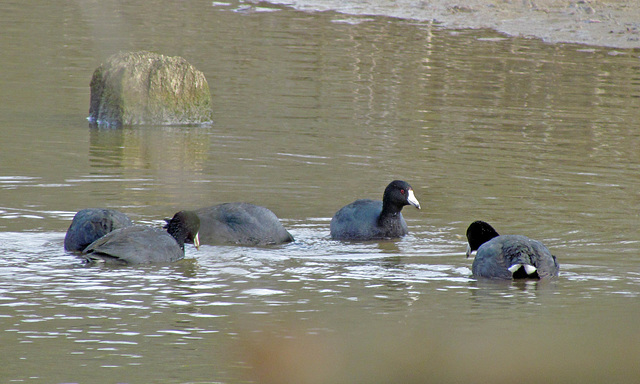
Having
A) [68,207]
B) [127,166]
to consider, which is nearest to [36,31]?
[127,166]

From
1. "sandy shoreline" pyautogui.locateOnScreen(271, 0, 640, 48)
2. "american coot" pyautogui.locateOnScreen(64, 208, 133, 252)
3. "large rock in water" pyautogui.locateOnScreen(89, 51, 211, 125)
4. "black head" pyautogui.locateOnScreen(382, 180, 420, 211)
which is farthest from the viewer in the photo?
"sandy shoreline" pyautogui.locateOnScreen(271, 0, 640, 48)

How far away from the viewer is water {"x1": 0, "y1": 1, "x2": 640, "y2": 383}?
7516mm

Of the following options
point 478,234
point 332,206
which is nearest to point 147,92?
point 332,206

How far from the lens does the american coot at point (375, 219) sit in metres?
11.5

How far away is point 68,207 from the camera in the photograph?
40.2 ft

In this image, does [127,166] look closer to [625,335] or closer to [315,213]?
[315,213]

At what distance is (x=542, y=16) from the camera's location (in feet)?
101

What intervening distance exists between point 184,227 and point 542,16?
73.0ft

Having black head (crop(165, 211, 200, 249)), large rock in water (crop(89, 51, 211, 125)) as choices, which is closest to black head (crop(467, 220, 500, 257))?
black head (crop(165, 211, 200, 249))

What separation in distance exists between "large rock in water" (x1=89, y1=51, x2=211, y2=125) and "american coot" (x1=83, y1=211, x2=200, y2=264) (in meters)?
8.42

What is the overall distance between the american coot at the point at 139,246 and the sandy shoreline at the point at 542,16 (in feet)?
67.4

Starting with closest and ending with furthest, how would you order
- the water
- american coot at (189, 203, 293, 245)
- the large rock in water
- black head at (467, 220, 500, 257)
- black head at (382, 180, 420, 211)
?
1. the water
2. black head at (467, 220, 500, 257)
3. american coot at (189, 203, 293, 245)
4. black head at (382, 180, 420, 211)
5. the large rock in water

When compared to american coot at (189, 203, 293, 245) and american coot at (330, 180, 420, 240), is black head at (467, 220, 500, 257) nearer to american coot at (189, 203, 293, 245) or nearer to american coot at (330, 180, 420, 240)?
american coot at (330, 180, 420, 240)

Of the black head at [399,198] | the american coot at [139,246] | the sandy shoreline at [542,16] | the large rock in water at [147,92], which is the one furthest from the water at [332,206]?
the sandy shoreline at [542,16]
